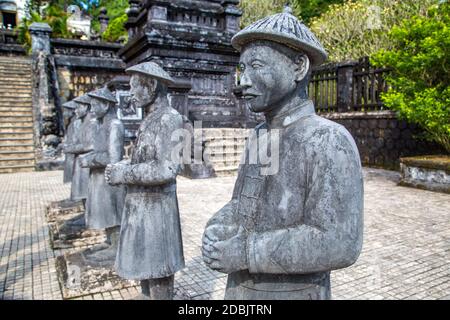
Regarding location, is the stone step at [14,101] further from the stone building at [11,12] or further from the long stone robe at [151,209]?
the stone building at [11,12]

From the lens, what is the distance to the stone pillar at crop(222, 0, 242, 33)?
1217 cm

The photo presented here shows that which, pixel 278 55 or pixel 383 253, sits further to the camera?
pixel 383 253

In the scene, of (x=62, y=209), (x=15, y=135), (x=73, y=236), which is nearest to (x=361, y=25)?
(x=15, y=135)

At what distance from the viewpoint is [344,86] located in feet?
40.4

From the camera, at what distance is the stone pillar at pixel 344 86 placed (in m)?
12.1

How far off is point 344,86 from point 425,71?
433cm

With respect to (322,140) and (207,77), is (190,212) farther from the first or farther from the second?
(207,77)

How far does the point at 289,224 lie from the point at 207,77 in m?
11.1

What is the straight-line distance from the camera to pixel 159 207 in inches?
104

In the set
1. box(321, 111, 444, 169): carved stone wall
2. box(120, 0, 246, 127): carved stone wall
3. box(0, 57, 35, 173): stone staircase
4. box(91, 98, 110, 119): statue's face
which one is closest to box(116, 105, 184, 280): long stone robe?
box(91, 98, 110, 119): statue's face

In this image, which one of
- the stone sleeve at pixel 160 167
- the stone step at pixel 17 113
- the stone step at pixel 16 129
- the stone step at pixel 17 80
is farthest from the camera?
the stone step at pixel 17 80

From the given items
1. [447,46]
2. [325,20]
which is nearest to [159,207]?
[447,46]

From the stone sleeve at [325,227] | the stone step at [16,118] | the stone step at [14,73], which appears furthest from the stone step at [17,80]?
the stone sleeve at [325,227]

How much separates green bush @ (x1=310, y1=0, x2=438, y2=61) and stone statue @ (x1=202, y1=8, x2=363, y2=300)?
17.8m
